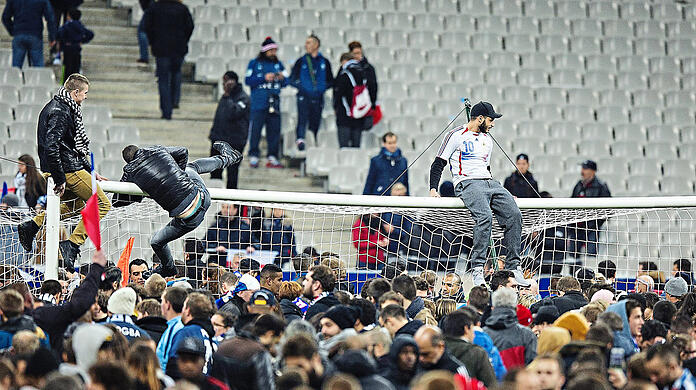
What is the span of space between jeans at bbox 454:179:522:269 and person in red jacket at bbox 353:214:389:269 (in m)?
1.69

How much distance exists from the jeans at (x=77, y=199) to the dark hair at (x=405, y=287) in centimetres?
282

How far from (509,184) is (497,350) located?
7.75 metres

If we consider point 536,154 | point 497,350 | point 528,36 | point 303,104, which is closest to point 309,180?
point 303,104

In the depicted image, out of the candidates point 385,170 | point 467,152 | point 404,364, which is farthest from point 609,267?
point 404,364

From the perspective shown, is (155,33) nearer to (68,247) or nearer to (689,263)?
(68,247)

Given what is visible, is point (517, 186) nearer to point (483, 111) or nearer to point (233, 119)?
point (233, 119)

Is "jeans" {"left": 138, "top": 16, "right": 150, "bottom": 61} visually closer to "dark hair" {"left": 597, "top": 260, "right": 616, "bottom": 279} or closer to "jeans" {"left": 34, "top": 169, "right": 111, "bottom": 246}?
"jeans" {"left": 34, "top": 169, "right": 111, "bottom": 246}

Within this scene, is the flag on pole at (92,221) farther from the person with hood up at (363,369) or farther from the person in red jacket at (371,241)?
the person in red jacket at (371,241)

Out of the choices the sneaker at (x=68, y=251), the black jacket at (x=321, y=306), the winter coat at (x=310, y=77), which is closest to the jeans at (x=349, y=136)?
the winter coat at (x=310, y=77)

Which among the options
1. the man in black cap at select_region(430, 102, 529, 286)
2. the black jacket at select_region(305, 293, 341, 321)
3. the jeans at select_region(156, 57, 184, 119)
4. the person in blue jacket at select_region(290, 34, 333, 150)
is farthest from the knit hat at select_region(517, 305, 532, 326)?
the jeans at select_region(156, 57, 184, 119)

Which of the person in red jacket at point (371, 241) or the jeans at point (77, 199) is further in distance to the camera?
the person in red jacket at point (371, 241)

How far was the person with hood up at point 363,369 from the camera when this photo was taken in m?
6.23

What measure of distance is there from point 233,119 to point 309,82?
155cm

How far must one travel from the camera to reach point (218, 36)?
18.1m
